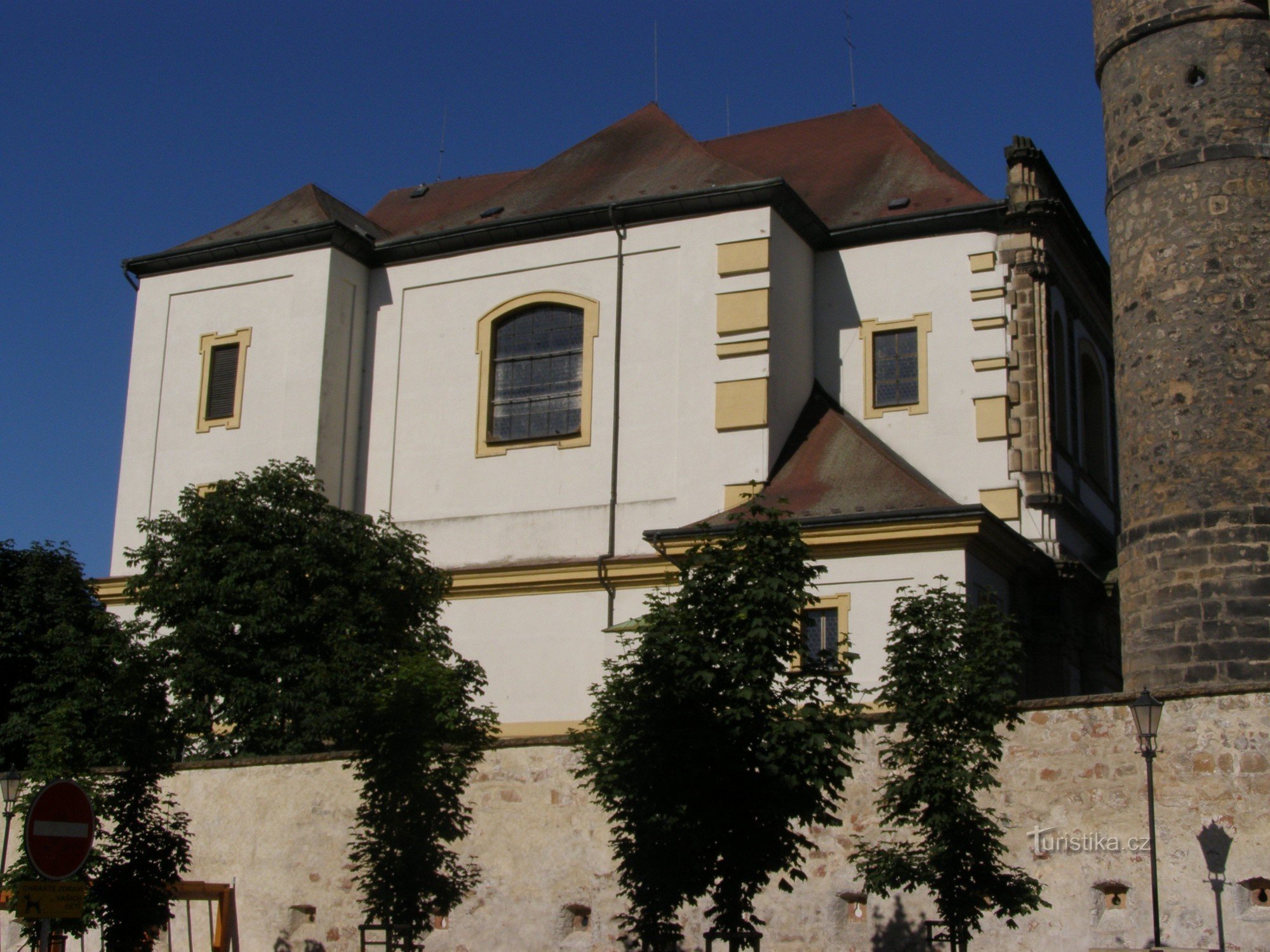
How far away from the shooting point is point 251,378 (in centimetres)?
2642

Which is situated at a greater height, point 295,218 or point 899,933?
Answer: point 295,218

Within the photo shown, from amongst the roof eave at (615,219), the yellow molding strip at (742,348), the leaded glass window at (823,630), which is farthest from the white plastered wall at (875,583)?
the roof eave at (615,219)

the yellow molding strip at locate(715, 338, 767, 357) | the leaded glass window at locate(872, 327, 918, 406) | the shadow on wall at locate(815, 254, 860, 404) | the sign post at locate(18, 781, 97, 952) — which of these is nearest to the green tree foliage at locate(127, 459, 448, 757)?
the yellow molding strip at locate(715, 338, 767, 357)

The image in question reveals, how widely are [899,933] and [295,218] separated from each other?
1690 centimetres

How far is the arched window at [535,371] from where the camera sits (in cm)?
2497

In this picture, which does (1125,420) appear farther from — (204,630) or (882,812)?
(204,630)

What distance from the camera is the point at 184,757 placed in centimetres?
2131

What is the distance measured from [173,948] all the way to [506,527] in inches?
329

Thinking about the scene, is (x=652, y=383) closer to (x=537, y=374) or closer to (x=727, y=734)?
(x=537, y=374)

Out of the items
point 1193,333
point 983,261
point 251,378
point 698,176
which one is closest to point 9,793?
point 251,378

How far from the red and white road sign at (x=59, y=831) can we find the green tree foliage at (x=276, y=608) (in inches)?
346

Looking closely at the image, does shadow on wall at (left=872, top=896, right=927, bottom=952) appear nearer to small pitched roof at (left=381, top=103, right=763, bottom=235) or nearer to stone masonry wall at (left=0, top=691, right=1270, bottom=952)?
stone masonry wall at (left=0, top=691, right=1270, bottom=952)

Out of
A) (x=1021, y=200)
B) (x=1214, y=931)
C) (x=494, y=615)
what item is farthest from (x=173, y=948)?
(x=1021, y=200)

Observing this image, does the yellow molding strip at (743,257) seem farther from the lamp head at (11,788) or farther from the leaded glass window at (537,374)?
the lamp head at (11,788)
